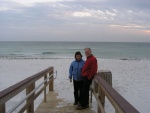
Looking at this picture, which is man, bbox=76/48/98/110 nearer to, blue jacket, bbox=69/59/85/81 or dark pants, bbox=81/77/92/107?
dark pants, bbox=81/77/92/107

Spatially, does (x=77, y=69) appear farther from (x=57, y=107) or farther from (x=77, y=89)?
(x=57, y=107)

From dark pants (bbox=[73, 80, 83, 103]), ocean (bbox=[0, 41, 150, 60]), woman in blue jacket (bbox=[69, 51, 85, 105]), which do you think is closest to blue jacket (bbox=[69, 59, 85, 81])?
woman in blue jacket (bbox=[69, 51, 85, 105])

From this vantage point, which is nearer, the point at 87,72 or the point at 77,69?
the point at 87,72

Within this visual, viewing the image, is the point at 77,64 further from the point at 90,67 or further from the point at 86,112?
the point at 86,112

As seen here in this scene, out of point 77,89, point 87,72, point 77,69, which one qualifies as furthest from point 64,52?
point 87,72

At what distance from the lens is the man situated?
18.8ft

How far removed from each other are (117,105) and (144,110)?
18.1ft

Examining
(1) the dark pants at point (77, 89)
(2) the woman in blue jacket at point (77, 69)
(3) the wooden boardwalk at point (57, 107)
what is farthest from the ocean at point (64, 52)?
(2) the woman in blue jacket at point (77, 69)

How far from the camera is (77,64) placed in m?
6.17

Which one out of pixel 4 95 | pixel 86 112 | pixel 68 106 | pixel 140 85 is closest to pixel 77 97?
pixel 68 106

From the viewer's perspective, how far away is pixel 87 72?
5.85 meters

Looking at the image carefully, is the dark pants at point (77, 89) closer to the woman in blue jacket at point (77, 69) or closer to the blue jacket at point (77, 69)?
the woman in blue jacket at point (77, 69)

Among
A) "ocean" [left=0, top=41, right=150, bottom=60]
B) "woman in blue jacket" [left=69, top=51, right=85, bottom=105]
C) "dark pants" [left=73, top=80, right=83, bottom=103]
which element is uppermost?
"woman in blue jacket" [left=69, top=51, right=85, bottom=105]

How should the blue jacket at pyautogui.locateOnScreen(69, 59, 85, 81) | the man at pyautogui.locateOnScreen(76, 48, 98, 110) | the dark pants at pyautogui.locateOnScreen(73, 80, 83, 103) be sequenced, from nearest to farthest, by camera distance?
the man at pyautogui.locateOnScreen(76, 48, 98, 110)
the blue jacket at pyautogui.locateOnScreen(69, 59, 85, 81)
the dark pants at pyautogui.locateOnScreen(73, 80, 83, 103)
